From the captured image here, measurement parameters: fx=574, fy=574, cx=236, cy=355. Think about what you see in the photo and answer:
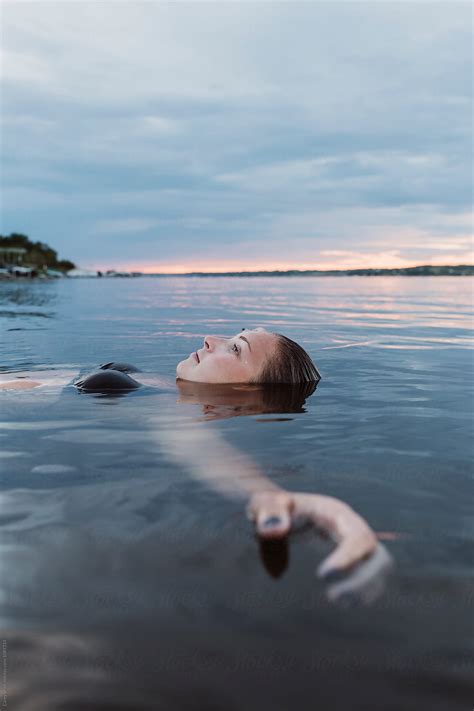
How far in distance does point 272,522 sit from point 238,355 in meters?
3.63

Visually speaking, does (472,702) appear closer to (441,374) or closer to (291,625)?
(291,625)

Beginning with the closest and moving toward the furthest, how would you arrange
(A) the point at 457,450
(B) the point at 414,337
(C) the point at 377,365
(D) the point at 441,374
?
1. (A) the point at 457,450
2. (D) the point at 441,374
3. (C) the point at 377,365
4. (B) the point at 414,337

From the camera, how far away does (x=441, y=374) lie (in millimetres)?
9188

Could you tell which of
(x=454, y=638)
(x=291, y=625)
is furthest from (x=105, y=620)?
(x=454, y=638)

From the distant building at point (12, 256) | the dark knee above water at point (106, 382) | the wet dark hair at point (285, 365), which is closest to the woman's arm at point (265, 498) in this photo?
the wet dark hair at point (285, 365)

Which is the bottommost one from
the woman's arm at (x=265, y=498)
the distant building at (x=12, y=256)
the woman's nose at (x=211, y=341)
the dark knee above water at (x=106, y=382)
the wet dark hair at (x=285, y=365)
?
the woman's arm at (x=265, y=498)

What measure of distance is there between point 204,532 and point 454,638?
1.36 metres

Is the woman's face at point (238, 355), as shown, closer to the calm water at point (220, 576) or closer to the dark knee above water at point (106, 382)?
the calm water at point (220, 576)

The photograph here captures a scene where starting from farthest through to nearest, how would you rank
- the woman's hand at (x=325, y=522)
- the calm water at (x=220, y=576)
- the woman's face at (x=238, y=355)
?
the woman's face at (x=238, y=355) < the woman's hand at (x=325, y=522) < the calm water at (x=220, y=576)

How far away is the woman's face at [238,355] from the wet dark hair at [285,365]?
8 centimetres

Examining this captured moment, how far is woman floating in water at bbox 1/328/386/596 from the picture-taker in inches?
115

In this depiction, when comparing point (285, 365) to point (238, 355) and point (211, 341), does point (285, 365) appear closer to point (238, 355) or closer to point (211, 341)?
point (238, 355)

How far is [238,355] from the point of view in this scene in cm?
657

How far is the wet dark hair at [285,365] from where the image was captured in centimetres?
650
